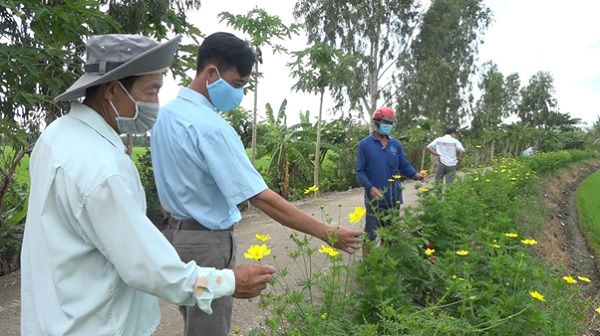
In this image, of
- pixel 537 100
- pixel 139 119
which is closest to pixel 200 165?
pixel 139 119

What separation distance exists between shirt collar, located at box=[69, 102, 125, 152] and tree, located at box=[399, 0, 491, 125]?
24.9m

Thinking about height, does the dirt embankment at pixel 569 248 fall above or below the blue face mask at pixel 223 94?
below

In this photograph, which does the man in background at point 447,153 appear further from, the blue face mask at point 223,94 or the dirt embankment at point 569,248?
the blue face mask at point 223,94

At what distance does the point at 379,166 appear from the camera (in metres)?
4.55

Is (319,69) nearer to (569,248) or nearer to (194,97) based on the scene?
(569,248)

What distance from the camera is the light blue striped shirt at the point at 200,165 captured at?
5.92 feet

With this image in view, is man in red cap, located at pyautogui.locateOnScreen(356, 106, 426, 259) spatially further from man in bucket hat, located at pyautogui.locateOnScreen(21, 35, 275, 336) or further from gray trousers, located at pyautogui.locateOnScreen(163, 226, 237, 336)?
man in bucket hat, located at pyautogui.locateOnScreen(21, 35, 275, 336)

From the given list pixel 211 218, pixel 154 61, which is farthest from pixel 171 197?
pixel 154 61

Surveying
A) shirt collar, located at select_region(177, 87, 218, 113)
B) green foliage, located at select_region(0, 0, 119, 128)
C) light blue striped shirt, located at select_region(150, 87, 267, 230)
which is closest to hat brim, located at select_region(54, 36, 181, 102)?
light blue striped shirt, located at select_region(150, 87, 267, 230)

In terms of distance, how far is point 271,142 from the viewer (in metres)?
14.9

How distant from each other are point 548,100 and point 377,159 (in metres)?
49.8

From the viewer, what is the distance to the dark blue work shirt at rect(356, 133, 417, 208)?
455cm

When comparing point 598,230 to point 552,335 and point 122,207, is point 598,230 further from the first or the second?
point 122,207

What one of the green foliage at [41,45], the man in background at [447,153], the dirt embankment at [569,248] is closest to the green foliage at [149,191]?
the green foliage at [41,45]
